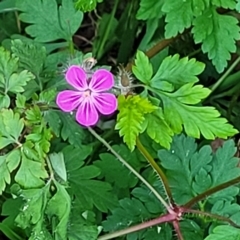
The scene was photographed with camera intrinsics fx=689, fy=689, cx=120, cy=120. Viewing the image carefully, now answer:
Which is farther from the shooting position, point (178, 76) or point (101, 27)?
point (101, 27)

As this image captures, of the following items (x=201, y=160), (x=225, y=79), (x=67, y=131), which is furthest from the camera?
(x=225, y=79)

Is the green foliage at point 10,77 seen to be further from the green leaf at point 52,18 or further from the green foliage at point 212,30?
the green foliage at point 212,30

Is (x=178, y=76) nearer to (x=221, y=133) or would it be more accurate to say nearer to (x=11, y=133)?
(x=221, y=133)

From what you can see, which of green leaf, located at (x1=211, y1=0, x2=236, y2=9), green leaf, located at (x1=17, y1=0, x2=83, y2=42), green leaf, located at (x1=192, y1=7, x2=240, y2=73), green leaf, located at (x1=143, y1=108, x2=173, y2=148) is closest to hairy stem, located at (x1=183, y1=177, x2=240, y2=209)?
green leaf, located at (x1=143, y1=108, x2=173, y2=148)

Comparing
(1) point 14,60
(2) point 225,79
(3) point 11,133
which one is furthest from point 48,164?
(2) point 225,79

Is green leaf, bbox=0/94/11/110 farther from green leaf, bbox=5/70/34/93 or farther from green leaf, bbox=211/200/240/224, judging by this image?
green leaf, bbox=211/200/240/224
